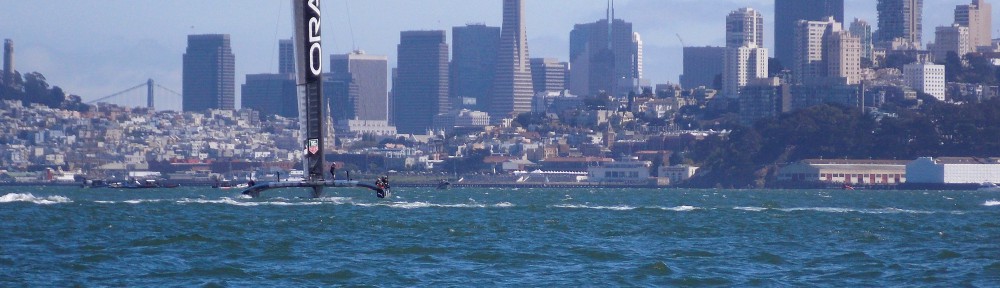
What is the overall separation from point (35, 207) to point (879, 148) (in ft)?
447

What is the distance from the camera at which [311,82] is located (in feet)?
160

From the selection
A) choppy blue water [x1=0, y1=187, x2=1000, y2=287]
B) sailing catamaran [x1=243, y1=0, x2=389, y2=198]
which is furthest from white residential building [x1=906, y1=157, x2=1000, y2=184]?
sailing catamaran [x1=243, y1=0, x2=389, y2=198]

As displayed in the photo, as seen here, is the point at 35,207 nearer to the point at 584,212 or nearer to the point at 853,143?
the point at 584,212

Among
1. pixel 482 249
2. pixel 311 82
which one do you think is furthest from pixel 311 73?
pixel 482 249

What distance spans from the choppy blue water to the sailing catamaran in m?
1.14

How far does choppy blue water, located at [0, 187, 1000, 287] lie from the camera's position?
104ft

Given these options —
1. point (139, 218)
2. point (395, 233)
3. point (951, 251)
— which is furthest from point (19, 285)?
point (139, 218)

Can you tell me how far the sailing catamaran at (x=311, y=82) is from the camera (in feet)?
159

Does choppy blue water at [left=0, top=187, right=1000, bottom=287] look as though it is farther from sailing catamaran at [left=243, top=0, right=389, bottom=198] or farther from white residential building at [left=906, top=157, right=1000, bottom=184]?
white residential building at [left=906, top=157, right=1000, bottom=184]

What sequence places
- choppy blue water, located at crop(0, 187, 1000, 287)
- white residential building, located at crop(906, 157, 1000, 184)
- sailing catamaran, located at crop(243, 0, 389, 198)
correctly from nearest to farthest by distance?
choppy blue water, located at crop(0, 187, 1000, 287), sailing catamaran, located at crop(243, 0, 389, 198), white residential building, located at crop(906, 157, 1000, 184)

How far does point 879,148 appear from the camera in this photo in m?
188

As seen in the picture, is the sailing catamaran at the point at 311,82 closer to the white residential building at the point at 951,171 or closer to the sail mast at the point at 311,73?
the sail mast at the point at 311,73

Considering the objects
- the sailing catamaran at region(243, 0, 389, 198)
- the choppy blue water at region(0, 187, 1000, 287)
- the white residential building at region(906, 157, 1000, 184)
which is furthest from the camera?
the white residential building at region(906, 157, 1000, 184)

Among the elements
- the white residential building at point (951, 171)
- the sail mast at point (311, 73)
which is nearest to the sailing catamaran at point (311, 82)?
the sail mast at point (311, 73)
